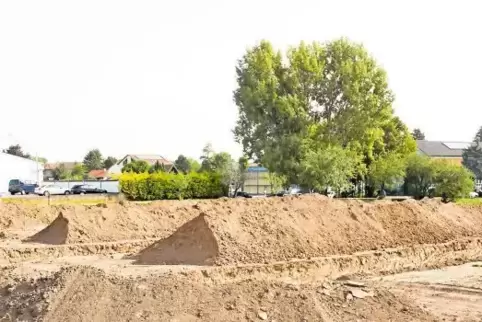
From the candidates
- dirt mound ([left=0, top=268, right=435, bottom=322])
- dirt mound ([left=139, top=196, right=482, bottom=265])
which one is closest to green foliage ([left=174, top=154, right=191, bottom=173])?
dirt mound ([left=139, top=196, right=482, bottom=265])

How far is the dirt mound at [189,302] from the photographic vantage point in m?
9.88

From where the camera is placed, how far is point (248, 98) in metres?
40.6

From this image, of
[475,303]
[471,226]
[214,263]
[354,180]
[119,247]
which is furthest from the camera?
[354,180]

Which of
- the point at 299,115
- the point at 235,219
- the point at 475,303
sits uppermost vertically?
the point at 299,115

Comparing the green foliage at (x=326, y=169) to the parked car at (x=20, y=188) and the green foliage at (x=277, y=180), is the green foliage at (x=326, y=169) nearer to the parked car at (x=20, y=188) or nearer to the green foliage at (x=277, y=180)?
the green foliage at (x=277, y=180)

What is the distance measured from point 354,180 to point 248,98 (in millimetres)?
11448

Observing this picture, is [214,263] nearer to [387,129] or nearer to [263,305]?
[263,305]

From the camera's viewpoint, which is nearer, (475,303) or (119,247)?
(475,303)

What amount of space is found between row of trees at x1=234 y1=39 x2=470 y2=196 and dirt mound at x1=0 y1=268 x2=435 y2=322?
2780 centimetres

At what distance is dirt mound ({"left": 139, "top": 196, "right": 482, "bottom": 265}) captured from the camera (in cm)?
1584

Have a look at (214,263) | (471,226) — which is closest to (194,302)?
(214,263)

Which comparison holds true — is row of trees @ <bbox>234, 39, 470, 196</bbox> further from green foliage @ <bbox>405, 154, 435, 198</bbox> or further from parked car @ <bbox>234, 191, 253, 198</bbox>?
parked car @ <bbox>234, 191, 253, 198</bbox>

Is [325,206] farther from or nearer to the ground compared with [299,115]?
nearer to the ground

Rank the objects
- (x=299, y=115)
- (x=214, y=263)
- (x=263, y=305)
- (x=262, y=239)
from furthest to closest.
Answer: (x=299, y=115) → (x=262, y=239) → (x=214, y=263) → (x=263, y=305)
